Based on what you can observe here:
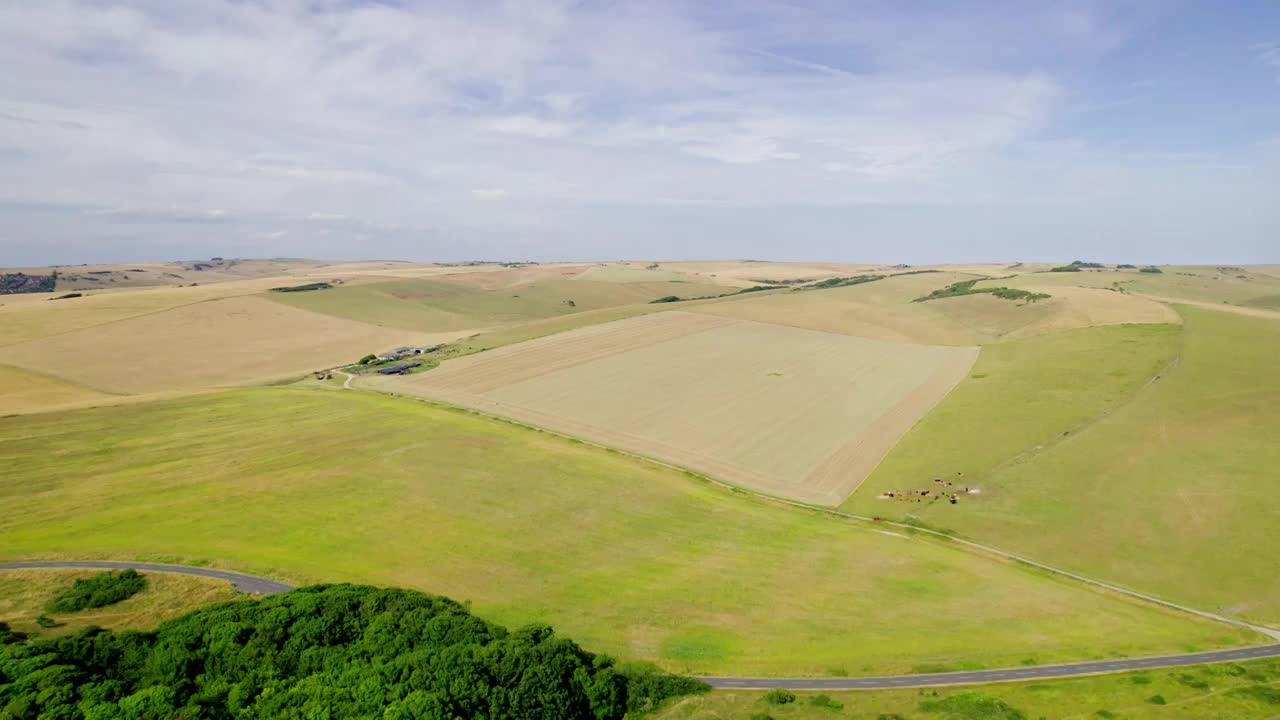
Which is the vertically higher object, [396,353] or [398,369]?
[396,353]

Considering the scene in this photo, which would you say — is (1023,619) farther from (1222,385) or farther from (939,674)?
(1222,385)

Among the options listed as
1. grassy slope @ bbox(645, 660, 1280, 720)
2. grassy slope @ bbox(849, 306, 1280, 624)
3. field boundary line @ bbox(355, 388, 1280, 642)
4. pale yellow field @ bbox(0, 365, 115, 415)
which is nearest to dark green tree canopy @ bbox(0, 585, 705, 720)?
grassy slope @ bbox(645, 660, 1280, 720)

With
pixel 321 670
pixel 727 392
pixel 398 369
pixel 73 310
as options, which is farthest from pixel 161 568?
pixel 73 310

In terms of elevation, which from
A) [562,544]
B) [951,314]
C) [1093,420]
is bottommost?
[562,544]

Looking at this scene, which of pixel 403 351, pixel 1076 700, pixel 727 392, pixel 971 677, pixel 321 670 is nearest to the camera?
pixel 321 670

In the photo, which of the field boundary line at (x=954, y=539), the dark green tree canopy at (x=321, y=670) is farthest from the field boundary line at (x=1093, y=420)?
the dark green tree canopy at (x=321, y=670)

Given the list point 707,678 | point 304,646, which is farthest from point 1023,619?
point 304,646

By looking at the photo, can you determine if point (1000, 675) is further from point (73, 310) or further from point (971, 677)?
point (73, 310)
